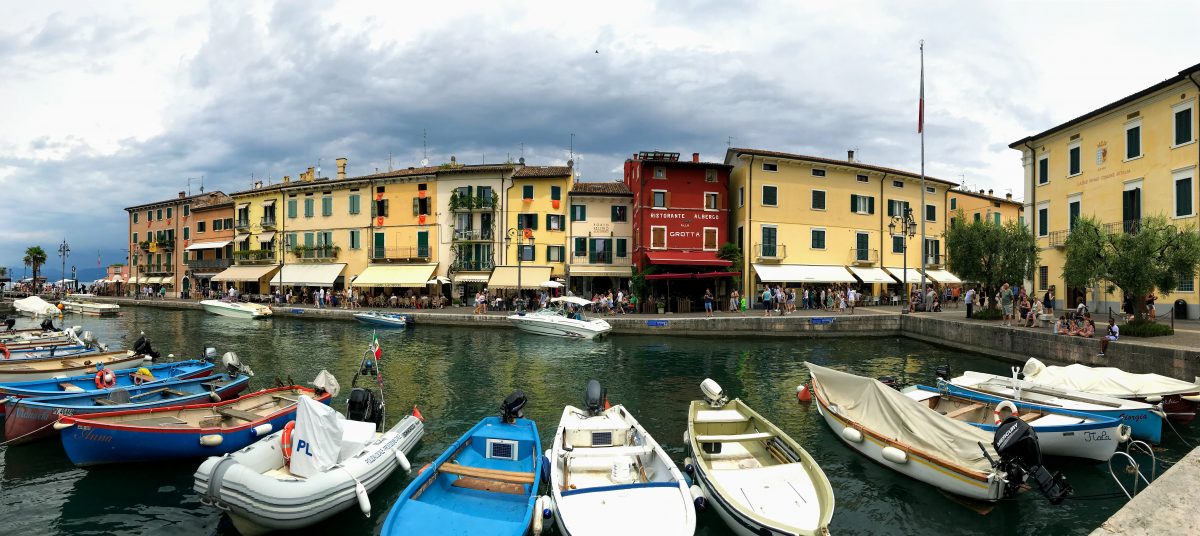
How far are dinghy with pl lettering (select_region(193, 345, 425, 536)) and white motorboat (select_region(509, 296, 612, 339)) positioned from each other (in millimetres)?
18970

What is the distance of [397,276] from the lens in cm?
4231

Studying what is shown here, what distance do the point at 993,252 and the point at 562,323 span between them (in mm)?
20442

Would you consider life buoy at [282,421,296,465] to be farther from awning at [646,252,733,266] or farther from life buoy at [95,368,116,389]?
awning at [646,252,733,266]

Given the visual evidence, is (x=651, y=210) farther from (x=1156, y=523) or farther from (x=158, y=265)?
(x=158, y=265)

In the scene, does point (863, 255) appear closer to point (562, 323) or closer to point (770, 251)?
point (770, 251)

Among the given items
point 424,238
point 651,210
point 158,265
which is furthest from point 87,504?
point 158,265

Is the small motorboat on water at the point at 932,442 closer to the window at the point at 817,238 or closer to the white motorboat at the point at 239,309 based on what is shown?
the window at the point at 817,238

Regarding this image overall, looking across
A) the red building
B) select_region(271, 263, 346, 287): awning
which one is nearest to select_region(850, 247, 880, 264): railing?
the red building

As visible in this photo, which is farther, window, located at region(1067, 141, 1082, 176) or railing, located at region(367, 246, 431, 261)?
railing, located at region(367, 246, 431, 261)

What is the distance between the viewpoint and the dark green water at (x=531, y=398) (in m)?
8.32

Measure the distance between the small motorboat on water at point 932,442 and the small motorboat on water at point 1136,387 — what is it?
17.1ft

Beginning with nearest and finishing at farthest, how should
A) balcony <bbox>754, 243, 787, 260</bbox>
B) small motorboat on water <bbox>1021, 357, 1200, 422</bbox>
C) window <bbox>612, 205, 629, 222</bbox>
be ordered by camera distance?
1. small motorboat on water <bbox>1021, 357, 1200, 422</bbox>
2. balcony <bbox>754, 243, 787, 260</bbox>
3. window <bbox>612, 205, 629, 222</bbox>

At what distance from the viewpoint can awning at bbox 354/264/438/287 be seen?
41.6 meters

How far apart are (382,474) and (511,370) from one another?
11.3 meters
